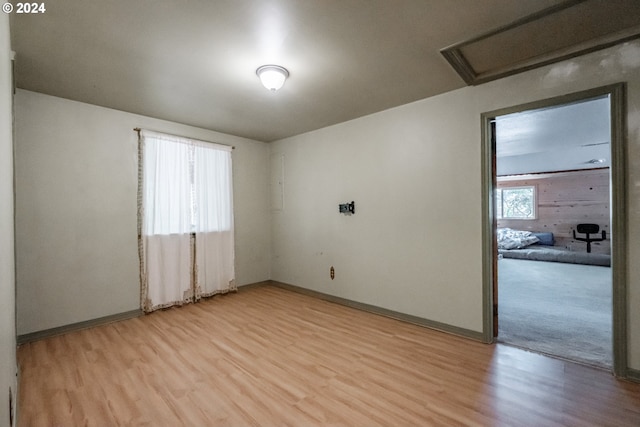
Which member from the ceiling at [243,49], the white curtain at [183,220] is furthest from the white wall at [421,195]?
the white curtain at [183,220]

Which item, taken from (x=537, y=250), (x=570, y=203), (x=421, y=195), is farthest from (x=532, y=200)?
(x=421, y=195)

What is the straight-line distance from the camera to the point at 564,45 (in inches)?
85.2

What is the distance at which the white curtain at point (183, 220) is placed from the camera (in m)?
3.67

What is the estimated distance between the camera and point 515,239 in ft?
25.9

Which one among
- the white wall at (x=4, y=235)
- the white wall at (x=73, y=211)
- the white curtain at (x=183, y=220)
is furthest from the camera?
the white curtain at (x=183, y=220)

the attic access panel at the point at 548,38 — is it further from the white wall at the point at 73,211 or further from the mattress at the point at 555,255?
the mattress at the point at 555,255

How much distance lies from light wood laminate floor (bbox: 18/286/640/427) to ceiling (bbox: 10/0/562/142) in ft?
8.70

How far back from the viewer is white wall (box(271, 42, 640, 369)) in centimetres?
222

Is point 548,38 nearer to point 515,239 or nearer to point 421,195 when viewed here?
point 421,195

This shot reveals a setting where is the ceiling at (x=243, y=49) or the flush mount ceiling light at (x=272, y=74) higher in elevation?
the ceiling at (x=243, y=49)

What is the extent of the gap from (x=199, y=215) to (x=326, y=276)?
7.27 feet

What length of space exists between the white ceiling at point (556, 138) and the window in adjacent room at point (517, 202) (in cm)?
96

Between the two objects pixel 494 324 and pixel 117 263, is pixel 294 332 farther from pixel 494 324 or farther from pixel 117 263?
pixel 117 263

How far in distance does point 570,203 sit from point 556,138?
163 inches
